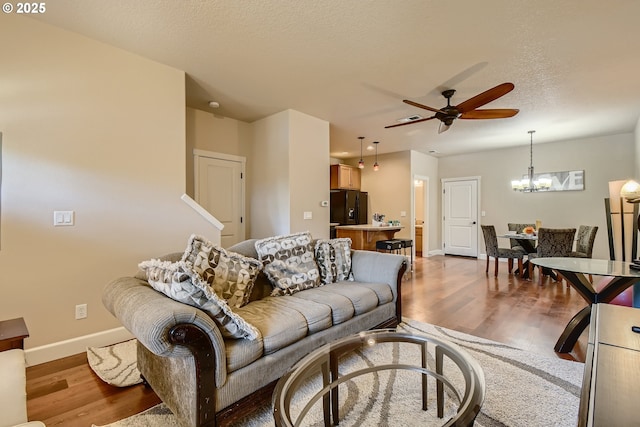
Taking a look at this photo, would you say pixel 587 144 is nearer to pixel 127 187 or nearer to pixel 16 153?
pixel 127 187

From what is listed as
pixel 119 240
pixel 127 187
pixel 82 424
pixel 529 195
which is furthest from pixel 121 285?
pixel 529 195

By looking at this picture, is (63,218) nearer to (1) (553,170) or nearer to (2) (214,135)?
(2) (214,135)

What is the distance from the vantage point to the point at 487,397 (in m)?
1.87

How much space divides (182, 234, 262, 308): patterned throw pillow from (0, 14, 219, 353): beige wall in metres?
1.21

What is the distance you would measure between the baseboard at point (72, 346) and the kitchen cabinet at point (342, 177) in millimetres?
5148

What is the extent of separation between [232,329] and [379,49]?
2650mm

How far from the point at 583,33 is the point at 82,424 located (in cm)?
454

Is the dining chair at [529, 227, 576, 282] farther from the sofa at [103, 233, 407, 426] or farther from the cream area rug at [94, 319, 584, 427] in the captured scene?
the sofa at [103, 233, 407, 426]

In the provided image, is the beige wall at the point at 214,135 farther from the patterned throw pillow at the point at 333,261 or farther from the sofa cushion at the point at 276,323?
the sofa cushion at the point at 276,323

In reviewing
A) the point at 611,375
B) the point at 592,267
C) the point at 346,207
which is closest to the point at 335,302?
the point at 611,375

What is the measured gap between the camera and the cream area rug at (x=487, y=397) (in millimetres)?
1645

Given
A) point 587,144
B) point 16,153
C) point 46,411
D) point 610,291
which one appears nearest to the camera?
point 46,411

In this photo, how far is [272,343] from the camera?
1.70 meters

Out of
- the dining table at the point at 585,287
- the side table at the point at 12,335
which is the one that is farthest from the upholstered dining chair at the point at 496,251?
the side table at the point at 12,335
